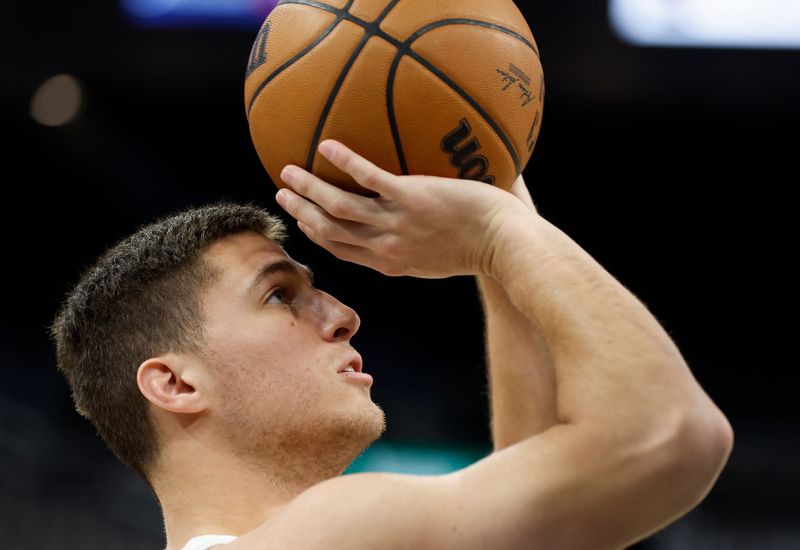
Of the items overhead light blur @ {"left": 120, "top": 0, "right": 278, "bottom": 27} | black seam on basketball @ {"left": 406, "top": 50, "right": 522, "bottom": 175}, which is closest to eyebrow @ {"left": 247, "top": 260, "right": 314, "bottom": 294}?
black seam on basketball @ {"left": 406, "top": 50, "right": 522, "bottom": 175}

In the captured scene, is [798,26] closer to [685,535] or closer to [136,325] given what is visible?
[685,535]

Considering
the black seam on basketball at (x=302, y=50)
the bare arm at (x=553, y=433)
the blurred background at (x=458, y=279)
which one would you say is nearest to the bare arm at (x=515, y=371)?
the bare arm at (x=553, y=433)

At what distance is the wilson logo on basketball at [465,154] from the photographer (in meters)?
2.46

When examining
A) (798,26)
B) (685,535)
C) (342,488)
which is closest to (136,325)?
(342,488)

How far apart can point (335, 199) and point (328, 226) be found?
0.08m

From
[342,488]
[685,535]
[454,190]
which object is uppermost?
[454,190]

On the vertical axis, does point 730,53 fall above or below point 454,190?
below

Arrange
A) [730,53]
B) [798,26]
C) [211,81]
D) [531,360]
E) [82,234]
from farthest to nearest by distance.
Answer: [82,234] < [211,81] < [730,53] < [798,26] < [531,360]

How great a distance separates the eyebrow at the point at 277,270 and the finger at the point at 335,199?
1.45 feet

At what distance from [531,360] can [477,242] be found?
1.60ft

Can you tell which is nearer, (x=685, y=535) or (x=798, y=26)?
(x=798, y=26)

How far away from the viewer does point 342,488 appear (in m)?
2.32

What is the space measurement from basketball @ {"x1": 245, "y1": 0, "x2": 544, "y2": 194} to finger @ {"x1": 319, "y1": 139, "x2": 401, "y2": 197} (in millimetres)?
63

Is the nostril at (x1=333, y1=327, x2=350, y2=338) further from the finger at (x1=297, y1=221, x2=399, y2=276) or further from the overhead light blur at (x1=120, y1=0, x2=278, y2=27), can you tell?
the overhead light blur at (x1=120, y1=0, x2=278, y2=27)
